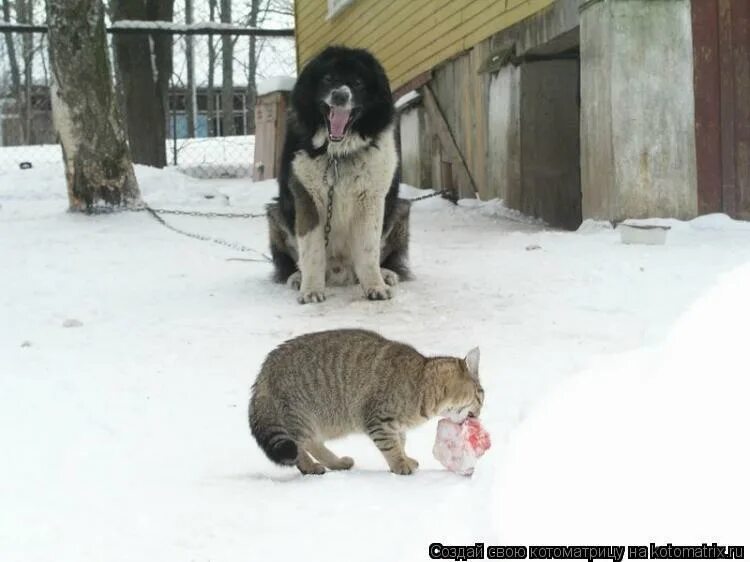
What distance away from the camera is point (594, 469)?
2762 millimetres

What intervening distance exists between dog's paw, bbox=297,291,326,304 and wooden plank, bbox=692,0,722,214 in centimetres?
385

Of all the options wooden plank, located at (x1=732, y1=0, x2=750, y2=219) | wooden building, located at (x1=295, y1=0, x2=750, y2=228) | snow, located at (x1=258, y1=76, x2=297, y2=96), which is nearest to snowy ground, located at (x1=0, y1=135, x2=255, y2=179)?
snow, located at (x1=258, y1=76, x2=297, y2=96)

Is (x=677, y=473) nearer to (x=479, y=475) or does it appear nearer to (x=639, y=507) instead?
(x=639, y=507)

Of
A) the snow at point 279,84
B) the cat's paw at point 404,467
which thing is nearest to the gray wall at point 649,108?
the cat's paw at point 404,467

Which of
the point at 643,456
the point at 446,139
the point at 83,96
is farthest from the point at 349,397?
the point at 446,139

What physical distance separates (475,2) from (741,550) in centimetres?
1059

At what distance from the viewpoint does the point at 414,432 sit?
3914 mm

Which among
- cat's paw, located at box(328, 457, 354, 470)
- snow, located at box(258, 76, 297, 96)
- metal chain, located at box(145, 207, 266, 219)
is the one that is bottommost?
cat's paw, located at box(328, 457, 354, 470)

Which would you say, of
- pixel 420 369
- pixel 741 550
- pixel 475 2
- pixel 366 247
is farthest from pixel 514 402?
pixel 475 2

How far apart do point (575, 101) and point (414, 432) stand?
26.0ft

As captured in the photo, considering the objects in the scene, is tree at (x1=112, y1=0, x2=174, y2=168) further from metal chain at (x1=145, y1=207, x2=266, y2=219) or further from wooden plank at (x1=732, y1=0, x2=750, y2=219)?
wooden plank at (x1=732, y1=0, x2=750, y2=219)

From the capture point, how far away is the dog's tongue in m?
6.52

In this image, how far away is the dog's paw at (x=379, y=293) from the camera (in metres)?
6.50

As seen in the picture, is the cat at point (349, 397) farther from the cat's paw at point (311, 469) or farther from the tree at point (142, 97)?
the tree at point (142, 97)
